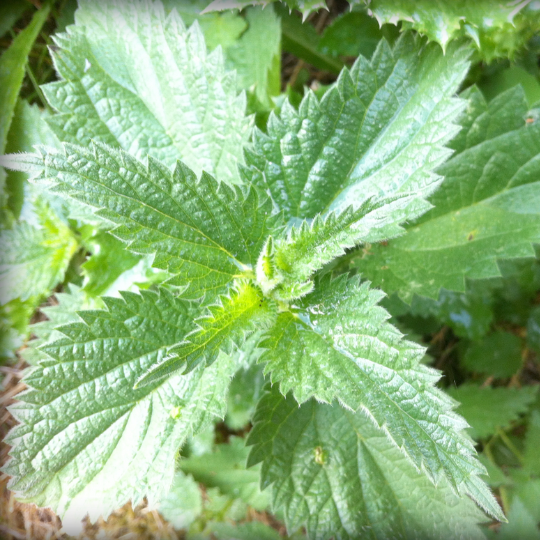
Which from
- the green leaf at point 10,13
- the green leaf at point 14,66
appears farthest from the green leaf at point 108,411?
the green leaf at point 10,13

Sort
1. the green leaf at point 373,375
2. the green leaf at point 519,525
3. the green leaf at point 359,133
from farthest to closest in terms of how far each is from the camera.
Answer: the green leaf at point 519,525 < the green leaf at point 359,133 < the green leaf at point 373,375

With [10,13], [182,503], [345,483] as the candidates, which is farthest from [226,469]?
[10,13]

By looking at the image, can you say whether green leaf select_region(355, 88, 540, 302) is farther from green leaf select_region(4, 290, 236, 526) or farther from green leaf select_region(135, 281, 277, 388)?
→ green leaf select_region(4, 290, 236, 526)

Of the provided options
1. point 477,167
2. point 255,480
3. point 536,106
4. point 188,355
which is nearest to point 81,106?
point 188,355

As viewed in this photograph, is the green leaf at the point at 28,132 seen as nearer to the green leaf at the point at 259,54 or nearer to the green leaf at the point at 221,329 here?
the green leaf at the point at 259,54

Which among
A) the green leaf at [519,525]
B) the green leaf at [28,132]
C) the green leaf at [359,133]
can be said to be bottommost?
the green leaf at [519,525]

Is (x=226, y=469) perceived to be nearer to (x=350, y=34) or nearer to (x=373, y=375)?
(x=373, y=375)
